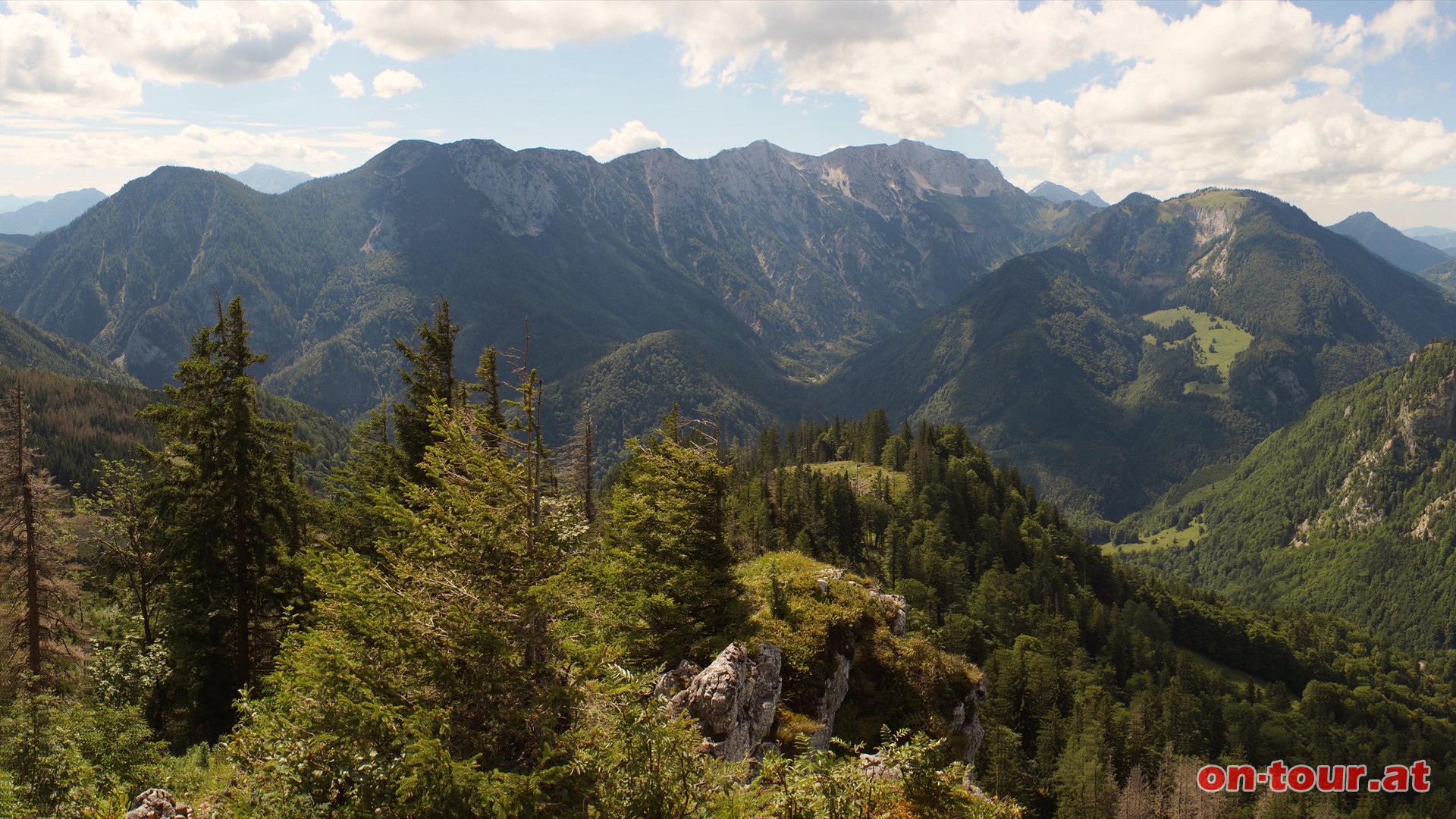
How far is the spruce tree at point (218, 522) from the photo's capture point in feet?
104

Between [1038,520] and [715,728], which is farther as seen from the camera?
[1038,520]

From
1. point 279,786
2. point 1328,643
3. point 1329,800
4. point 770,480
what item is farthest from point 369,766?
point 1328,643

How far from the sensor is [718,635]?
28.5m

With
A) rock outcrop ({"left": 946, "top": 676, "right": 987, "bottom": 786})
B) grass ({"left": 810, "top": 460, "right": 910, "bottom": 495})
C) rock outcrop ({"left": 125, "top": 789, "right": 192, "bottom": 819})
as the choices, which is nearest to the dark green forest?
rock outcrop ({"left": 946, "top": 676, "right": 987, "bottom": 786})

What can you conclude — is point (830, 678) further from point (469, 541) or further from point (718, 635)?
point (469, 541)

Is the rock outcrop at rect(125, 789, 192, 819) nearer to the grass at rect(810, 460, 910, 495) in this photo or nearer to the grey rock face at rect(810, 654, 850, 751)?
the grey rock face at rect(810, 654, 850, 751)

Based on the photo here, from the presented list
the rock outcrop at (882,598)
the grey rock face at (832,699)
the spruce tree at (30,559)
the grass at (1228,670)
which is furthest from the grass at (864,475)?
the spruce tree at (30,559)

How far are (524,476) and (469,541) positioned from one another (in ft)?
6.70

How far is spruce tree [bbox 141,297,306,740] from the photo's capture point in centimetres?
3159

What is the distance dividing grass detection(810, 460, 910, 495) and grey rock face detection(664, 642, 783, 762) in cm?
10686

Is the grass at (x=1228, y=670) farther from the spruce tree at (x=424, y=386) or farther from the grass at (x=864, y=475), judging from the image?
the spruce tree at (x=424, y=386)

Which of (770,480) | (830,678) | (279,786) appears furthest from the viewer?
(770,480)

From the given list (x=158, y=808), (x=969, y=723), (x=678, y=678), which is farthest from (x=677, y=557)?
(x=969, y=723)

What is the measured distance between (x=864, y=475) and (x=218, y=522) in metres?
128
